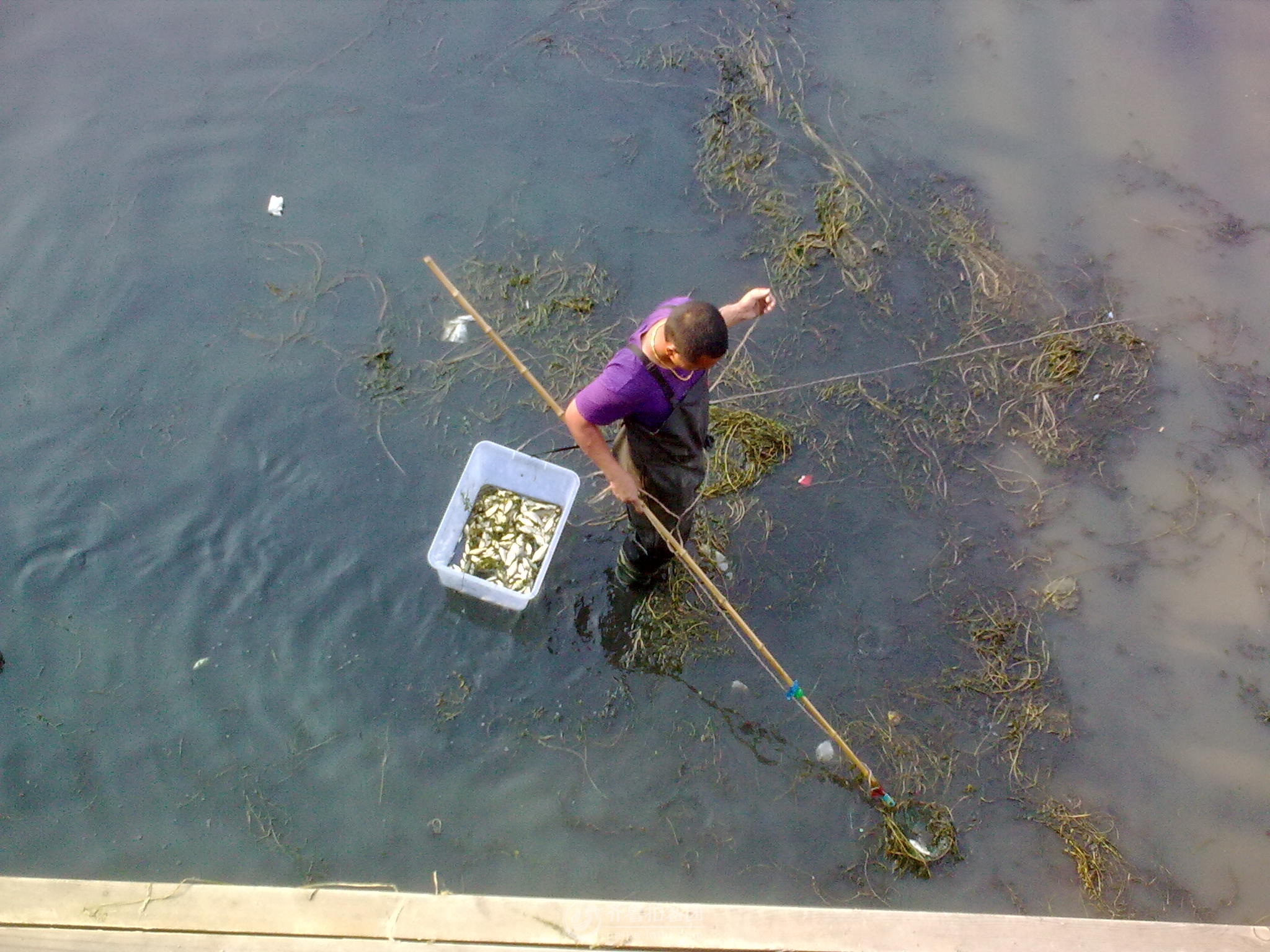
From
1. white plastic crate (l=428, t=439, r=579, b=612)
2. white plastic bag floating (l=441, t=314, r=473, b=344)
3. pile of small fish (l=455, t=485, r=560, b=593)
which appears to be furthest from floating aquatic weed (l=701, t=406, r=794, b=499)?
white plastic bag floating (l=441, t=314, r=473, b=344)

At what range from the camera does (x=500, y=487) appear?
5.01 m

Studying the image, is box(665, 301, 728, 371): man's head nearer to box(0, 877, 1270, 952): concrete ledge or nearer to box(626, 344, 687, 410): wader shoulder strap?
box(626, 344, 687, 410): wader shoulder strap

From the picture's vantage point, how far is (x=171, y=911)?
3.75m

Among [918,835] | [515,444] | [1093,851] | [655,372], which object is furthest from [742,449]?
[1093,851]

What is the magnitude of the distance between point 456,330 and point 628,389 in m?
2.85

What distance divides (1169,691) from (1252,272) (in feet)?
11.6

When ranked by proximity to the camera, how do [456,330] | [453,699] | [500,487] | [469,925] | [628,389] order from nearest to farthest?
[628,389], [469,925], [453,699], [500,487], [456,330]

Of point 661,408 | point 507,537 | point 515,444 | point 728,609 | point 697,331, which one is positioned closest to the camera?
point 697,331

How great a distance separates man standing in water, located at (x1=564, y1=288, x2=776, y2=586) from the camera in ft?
10.1

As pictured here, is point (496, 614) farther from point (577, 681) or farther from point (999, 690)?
point (999, 690)

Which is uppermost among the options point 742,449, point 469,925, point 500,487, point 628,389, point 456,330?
point 628,389

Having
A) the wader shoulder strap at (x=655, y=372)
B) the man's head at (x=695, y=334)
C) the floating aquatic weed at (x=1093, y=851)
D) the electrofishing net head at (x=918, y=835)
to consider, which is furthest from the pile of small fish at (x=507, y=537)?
the floating aquatic weed at (x=1093, y=851)

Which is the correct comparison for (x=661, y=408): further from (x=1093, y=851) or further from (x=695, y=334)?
(x=1093, y=851)

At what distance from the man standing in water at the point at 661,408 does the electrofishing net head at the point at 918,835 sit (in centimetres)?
194
